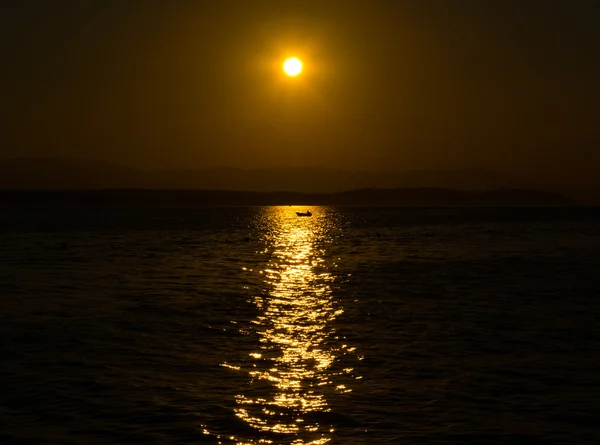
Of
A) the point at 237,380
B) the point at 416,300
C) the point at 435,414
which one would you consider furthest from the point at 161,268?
the point at 435,414

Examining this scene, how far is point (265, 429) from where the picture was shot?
1575cm

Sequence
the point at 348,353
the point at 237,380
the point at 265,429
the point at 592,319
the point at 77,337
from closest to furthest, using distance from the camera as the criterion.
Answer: the point at 265,429
the point at 237,380
the point at 348,353
the point at 77,337
the point at 592,319

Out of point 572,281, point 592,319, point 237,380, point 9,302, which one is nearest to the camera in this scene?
point 237,380

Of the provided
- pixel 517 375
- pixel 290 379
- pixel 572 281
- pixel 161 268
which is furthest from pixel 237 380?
pixel 161 268

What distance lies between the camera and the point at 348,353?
23.4 meters

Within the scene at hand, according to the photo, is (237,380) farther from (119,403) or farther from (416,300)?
(416,300)

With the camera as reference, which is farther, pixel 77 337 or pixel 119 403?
pixel 77 337

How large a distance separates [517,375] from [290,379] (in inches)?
245

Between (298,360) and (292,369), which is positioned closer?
(292,369)

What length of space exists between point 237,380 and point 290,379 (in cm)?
139

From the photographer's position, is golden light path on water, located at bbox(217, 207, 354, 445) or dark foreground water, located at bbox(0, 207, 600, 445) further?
dark foreground water, located at bbox(0, 207, 600, 445)

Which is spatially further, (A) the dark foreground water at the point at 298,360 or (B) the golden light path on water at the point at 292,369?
(A) the dark foreground water at the point at 298,360

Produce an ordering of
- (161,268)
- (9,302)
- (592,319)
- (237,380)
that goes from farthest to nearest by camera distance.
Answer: (161,268) < (9,302) < (592,319) < (237,380)

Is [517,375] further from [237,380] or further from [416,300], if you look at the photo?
[416,300]
